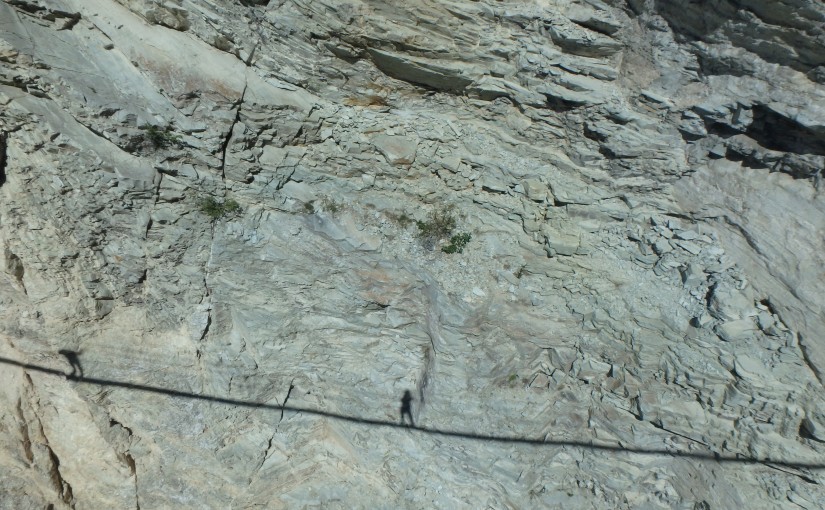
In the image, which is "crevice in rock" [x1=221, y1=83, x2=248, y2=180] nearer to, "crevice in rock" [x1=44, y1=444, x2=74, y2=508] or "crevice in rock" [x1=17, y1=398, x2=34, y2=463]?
"crevice in rock" [x1=17, y1=398, x2=34, y2=463]

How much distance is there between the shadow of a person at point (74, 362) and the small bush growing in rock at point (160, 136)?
8.36 ft

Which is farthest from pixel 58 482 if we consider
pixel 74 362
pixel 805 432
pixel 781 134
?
pixel 781 134

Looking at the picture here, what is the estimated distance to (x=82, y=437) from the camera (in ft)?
19.7

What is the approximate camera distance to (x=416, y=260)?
592 centimetres

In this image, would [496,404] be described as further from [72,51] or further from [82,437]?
[72,51]

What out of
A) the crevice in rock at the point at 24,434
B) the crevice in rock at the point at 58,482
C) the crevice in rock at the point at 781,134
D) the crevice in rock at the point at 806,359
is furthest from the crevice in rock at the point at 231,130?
the crevice in rock at the point at 806,359

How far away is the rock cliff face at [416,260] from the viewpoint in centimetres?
538

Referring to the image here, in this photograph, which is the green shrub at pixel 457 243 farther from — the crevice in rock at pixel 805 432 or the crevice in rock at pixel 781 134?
the crevice in rock at pixel 805 432

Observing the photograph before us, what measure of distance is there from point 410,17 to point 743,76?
3569 millimetres

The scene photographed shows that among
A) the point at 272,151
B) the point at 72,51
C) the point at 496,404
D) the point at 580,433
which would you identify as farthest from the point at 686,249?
the point at 72,51

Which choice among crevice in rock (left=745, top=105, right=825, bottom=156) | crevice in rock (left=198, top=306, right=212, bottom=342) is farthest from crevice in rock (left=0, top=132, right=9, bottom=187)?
crevice in rock (left=745, top=105, right=825, bottom=156)

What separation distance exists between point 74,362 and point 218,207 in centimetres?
242

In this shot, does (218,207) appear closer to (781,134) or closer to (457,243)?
(457,243)

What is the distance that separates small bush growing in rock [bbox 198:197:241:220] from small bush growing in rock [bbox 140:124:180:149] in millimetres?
685
